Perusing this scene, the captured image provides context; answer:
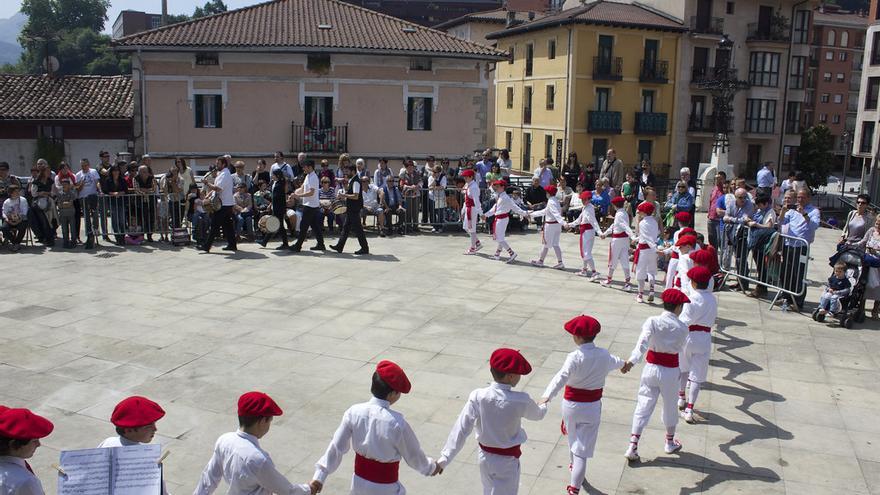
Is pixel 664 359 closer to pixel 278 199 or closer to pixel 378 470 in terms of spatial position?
pixel 378 470

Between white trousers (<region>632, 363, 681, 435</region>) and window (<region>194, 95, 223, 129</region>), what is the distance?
22776 millimetres

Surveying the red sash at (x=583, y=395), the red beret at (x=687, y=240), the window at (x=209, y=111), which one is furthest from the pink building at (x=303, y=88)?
the red sash at (x=583, y=395)

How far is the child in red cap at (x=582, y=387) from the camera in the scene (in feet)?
21.0

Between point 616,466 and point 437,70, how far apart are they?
22.8 meters

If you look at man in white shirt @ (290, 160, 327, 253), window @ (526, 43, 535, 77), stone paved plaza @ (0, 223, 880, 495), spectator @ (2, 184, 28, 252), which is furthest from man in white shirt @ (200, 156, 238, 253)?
window @ (526, 43, 535, 77)

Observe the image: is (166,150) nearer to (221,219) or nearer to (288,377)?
(221,219)

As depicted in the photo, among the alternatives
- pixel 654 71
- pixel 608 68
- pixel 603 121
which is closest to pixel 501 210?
pixel 603 121

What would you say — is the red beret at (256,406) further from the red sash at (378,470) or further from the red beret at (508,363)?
the red beret at (508,363)

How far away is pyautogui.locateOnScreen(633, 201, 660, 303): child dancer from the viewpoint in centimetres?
1273

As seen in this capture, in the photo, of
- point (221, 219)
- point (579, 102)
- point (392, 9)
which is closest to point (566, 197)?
point (221, 219)

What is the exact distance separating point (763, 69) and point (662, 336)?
48.0m

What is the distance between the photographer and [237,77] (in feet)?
87.8

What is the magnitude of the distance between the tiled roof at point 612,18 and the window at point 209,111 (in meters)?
23.3

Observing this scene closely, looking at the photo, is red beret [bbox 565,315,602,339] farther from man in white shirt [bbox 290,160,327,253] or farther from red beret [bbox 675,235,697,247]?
man in white shirt [bbox 290,160,327,253]
